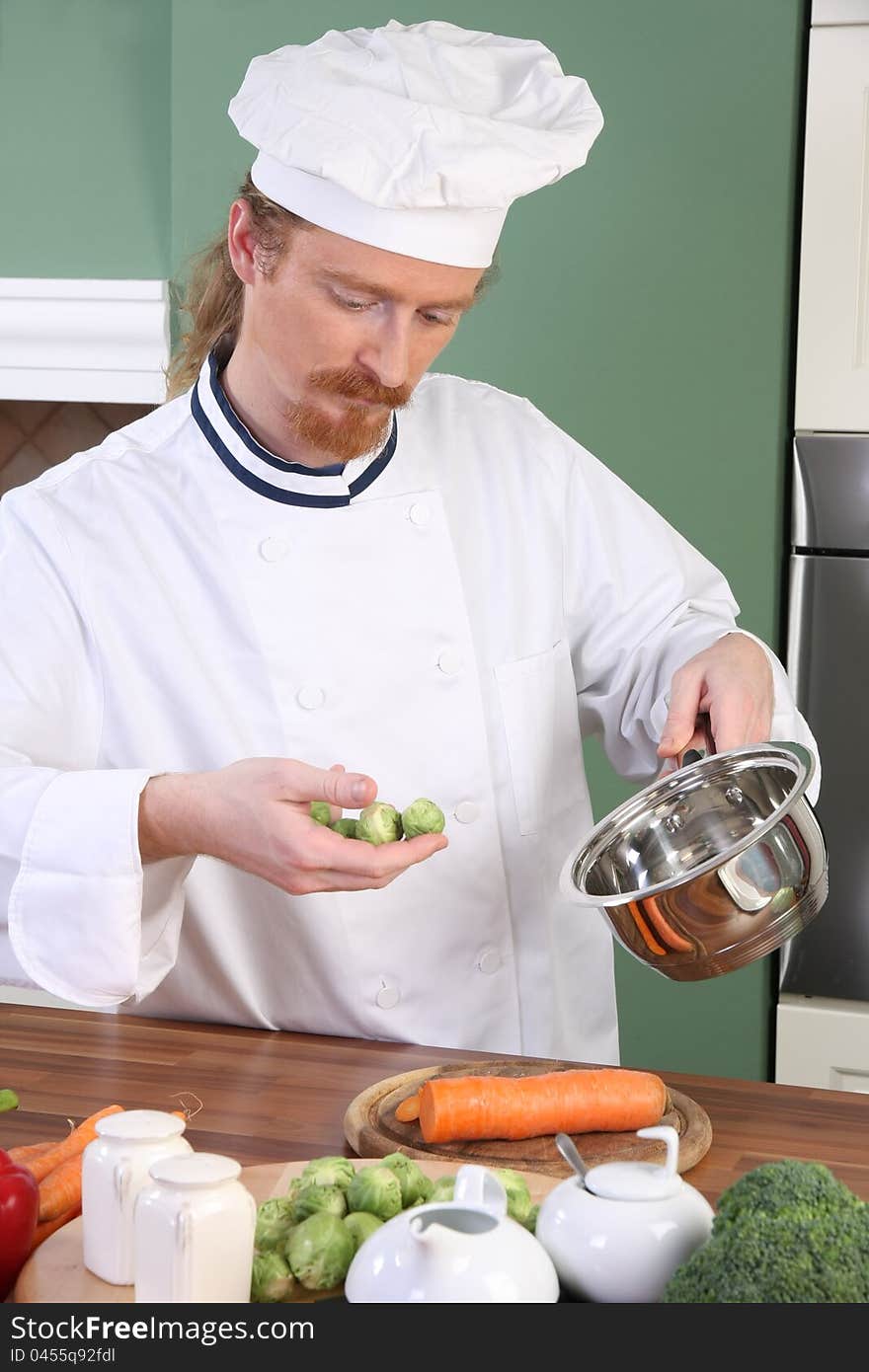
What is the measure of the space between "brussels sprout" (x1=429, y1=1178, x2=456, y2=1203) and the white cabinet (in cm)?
149

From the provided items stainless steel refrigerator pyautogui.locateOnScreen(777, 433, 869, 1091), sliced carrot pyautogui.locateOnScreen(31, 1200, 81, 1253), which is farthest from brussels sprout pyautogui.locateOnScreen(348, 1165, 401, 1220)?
stainless steel refrigerator pyautogui.locateOnScreen(777, 433, 869, 1091)

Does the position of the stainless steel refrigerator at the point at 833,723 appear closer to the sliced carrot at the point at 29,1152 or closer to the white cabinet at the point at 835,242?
the white cabinet at the point at 835,242

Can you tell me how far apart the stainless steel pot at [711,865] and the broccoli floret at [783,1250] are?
1.07 ft

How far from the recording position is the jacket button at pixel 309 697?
4.65 feet

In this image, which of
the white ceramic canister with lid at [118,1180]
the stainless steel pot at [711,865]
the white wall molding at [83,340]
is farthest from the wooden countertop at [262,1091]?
the white wall molding at [83,340]

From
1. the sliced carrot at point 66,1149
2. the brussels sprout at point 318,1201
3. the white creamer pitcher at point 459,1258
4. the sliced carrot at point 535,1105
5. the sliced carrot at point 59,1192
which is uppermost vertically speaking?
the white creamer pitcher at point 459,1258

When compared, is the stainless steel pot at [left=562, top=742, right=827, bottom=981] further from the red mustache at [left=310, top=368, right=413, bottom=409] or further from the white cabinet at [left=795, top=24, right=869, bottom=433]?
the white cabinet at [left=795, top=24, right=869, bottom=433]

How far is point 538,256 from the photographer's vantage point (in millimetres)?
2176

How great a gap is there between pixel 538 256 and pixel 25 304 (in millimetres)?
911

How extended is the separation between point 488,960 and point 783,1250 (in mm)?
807

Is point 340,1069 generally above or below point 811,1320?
below

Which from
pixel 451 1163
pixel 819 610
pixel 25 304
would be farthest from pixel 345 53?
pixel 25 304

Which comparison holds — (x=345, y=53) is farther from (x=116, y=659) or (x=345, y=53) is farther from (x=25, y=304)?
(x=25, y=304)

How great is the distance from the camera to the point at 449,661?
4.85 ft
